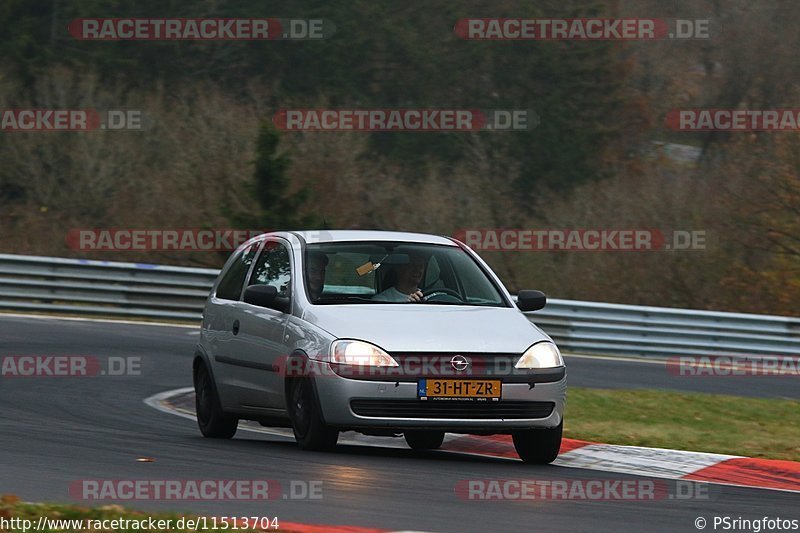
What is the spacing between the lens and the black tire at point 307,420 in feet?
31.2

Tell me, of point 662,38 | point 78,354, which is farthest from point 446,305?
point 662,38

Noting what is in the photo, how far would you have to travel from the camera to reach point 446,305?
10219 millimetres

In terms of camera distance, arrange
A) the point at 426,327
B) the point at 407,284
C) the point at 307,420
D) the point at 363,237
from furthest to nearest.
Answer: the point at 363,237, the point at 407,284, the point at 307,420, the point at 426,327

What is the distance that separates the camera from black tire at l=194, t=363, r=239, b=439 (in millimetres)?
11156

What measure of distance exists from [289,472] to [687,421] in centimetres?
632

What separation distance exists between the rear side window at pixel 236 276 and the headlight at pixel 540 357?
2670 millimetres

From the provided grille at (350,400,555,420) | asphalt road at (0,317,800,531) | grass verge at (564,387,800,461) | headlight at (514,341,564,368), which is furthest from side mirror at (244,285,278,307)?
grass verge at (564,387,800,461)

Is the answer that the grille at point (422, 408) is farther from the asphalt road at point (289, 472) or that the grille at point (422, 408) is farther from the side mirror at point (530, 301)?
the side mirror at point (530, 301)

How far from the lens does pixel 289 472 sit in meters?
8.71

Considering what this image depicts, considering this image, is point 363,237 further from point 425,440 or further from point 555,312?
point 555,312

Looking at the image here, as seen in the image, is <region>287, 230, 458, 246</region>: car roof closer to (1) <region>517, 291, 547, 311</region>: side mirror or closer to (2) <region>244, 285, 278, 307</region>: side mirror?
(2) <region>244, 285, 278, 307</region>: side mirror

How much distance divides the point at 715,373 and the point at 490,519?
13.7m

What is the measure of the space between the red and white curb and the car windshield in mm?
1234

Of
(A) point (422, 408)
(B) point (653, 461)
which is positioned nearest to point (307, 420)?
(A) point (422, 408)
